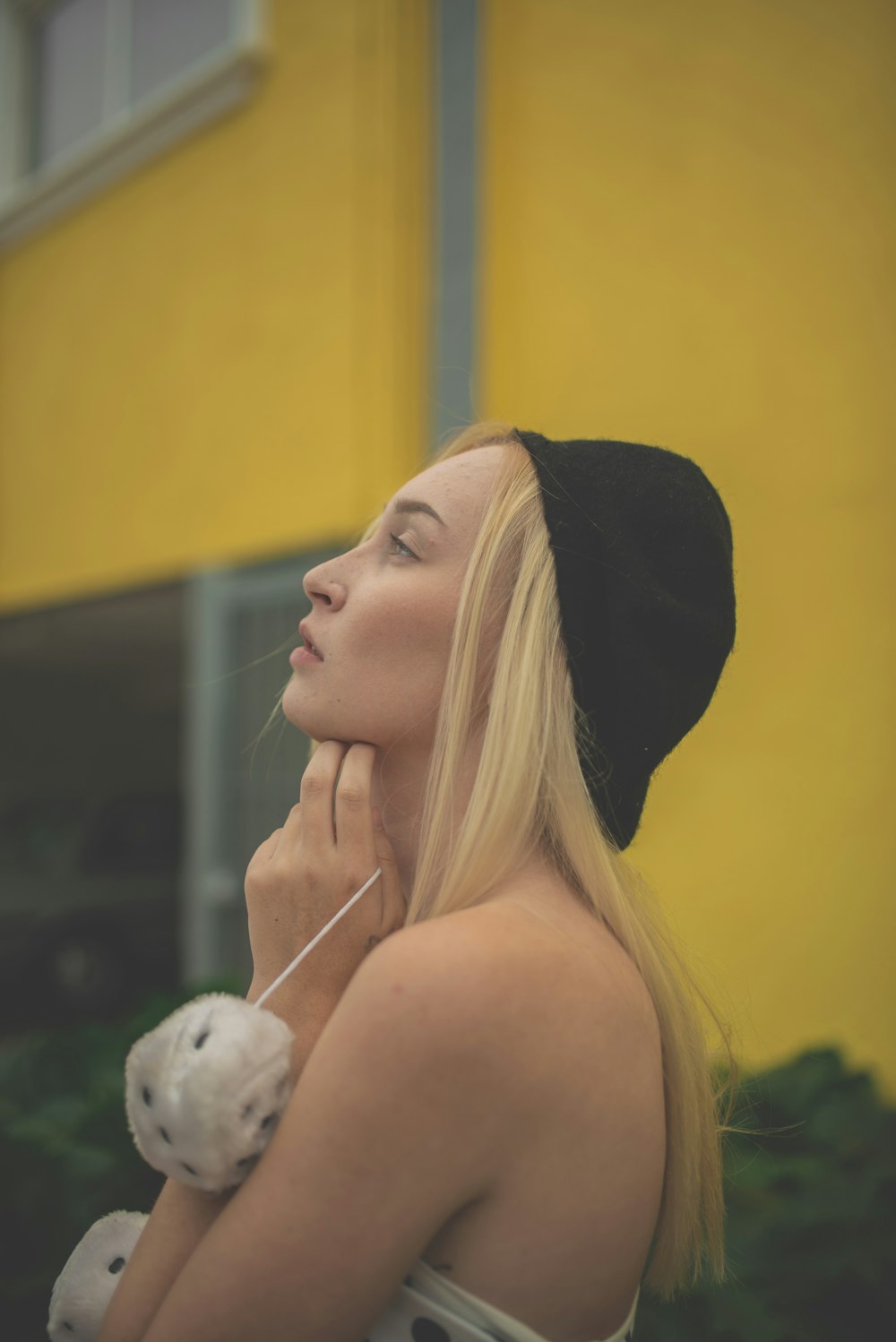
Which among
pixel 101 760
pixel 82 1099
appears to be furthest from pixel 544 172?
pixel 101 760

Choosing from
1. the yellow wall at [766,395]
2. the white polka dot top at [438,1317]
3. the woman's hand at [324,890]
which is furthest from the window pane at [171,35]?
the white polka dot top at [438,1317]

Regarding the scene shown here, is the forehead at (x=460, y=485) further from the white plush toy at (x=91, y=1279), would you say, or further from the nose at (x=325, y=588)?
the white plush toy at (x=91, y=1279)

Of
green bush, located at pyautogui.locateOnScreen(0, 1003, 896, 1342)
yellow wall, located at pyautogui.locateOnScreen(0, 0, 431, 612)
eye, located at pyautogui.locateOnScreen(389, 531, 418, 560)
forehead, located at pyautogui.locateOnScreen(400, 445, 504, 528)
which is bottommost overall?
green bush, located at pyautogui.locateOnScreen(0, 1003, 896, 1342)

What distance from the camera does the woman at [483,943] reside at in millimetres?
958

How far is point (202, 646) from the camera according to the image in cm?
509

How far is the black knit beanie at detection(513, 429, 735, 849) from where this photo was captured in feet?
4.16

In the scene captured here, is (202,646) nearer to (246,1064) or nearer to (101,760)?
(101,760)

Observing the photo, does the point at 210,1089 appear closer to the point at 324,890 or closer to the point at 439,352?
the point at 324,890

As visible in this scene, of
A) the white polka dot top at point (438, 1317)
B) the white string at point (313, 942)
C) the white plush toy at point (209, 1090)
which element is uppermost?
the white string at point (313, 942)

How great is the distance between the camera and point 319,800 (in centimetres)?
128

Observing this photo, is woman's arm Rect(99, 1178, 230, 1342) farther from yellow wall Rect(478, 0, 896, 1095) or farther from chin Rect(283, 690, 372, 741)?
yellow wall Rect(478, 0, 896, 1095)

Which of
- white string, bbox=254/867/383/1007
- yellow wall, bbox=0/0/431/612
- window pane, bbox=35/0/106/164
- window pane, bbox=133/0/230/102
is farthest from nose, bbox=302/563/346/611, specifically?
window pane, bbox=35/0/106/164

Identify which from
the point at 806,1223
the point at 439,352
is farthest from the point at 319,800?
the point at 439,352

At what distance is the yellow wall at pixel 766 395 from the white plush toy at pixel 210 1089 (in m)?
2.24
